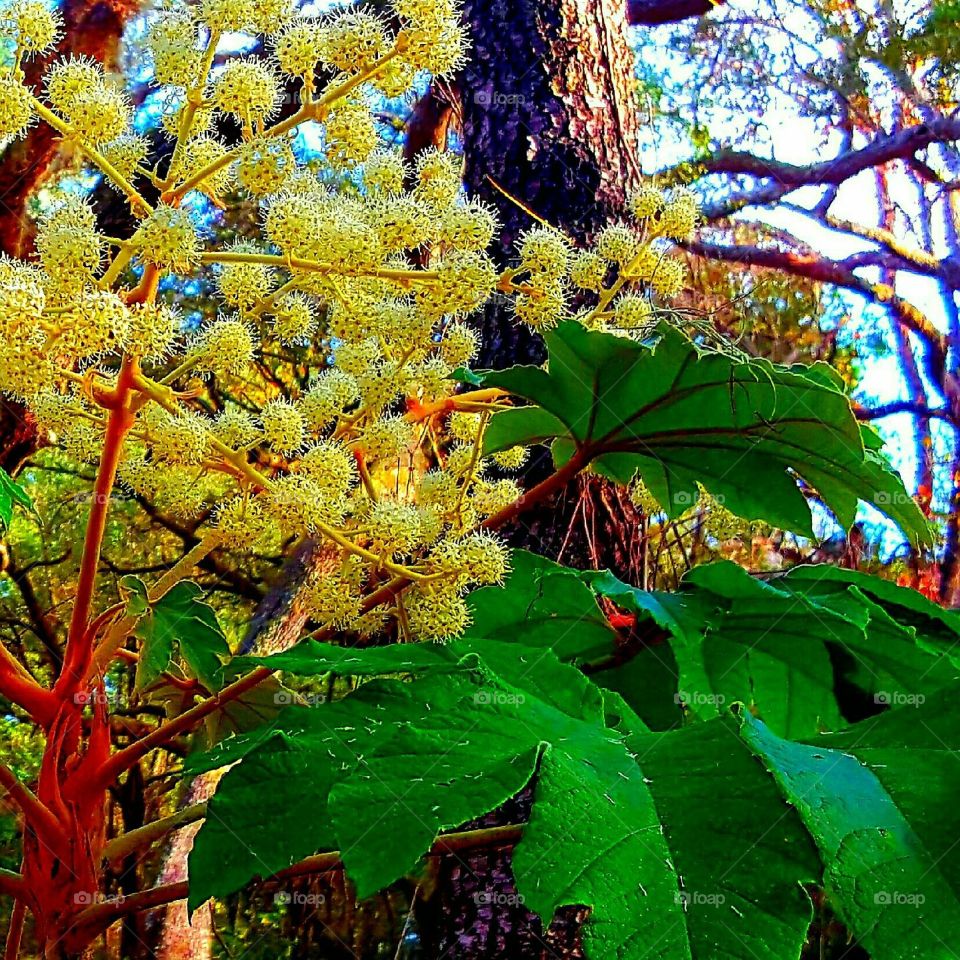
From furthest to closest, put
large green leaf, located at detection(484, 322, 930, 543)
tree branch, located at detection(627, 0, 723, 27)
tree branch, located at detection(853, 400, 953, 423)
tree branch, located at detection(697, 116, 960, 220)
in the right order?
1. tree branch, located at detection(697, 116, 960, 220)
2. tree branch, located at detection(853, 400, 953, 423)
3. tree branch, located at detection(627, 0, 723, 27)
4. large green leaf, located at detection(484, 322, 930, 543)

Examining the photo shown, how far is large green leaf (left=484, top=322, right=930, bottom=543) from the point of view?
957 mm

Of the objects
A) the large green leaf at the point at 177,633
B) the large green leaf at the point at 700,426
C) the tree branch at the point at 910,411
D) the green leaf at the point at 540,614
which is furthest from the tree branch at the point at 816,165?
the large green leaf at the point at 177,633

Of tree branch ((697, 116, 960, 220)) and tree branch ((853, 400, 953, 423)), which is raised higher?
tree branch ((697, 116, 960, 220))

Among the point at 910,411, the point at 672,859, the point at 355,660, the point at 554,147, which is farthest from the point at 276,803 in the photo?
the point at 910,411

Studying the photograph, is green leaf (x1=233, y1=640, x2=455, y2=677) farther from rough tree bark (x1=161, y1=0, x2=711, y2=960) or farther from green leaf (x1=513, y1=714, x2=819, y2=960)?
rough tree bark (x1=161, y1=0, x2=711, y2=960)

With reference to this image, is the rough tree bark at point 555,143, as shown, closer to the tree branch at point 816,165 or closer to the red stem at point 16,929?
the red stem at point 16,929

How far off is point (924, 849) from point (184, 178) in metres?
0.78

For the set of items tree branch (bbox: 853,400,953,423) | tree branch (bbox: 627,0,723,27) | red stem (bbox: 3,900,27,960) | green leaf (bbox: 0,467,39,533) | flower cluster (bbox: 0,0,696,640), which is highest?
tree branch (bbox: 627,0,723,27)

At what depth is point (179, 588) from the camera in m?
0.91

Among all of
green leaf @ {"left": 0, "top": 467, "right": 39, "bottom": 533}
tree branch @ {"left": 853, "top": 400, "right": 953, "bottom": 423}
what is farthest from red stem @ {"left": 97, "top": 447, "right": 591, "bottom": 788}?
tree branch @ {"left": 853, "top": 400, "right": 953, "bottom": 423}

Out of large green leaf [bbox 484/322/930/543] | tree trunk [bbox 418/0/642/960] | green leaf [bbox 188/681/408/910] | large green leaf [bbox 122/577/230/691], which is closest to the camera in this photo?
green leaf [bbox 188/681/408/910]

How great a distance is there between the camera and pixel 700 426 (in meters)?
1.06

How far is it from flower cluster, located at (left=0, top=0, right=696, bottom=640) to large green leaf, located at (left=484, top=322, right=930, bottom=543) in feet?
0.20

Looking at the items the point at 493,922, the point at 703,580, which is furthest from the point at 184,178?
the point at 493,922
